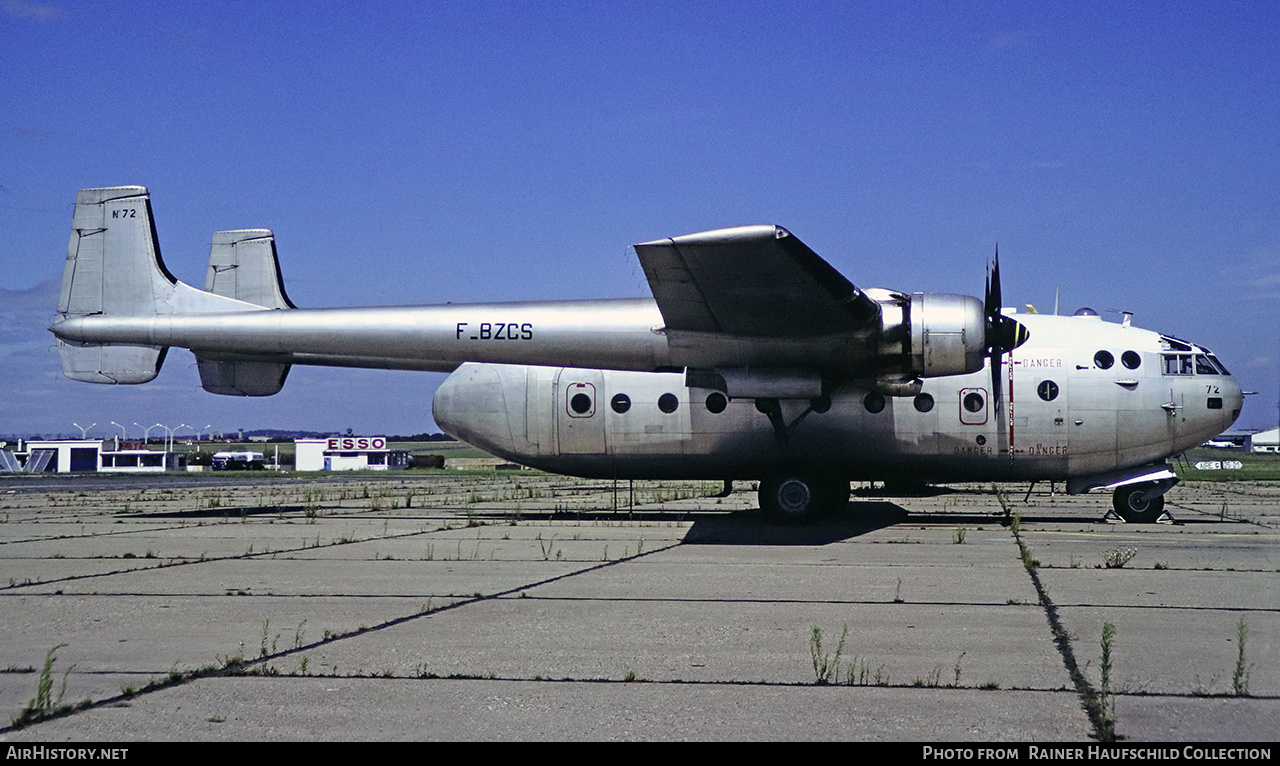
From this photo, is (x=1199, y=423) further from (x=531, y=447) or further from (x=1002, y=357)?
(x=531, y=447)

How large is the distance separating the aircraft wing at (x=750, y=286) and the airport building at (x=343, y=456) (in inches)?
3098

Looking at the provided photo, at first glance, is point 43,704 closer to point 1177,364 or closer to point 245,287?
point 245,287

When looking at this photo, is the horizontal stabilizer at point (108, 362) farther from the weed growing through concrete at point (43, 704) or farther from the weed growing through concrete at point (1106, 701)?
the weed growing through concrete at point (1106, 701)

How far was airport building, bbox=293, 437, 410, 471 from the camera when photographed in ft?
308

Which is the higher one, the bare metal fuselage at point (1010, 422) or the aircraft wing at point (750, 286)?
the aircraft wing at point (750, 286)

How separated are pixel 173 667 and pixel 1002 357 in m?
17.0

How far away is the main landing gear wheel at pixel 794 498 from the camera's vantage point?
19625 mm

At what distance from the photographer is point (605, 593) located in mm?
10672

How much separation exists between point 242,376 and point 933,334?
14.3 m

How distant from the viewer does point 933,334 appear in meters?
17.6

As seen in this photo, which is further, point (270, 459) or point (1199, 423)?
point (270, 459)

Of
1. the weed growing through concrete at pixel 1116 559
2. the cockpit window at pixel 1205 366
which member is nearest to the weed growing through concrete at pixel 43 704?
the weed growing through concrete at pixel 1116 559
